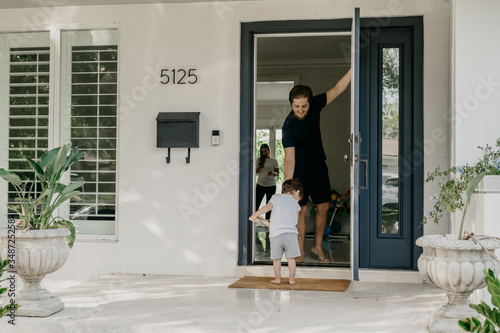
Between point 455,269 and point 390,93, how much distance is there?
238cm

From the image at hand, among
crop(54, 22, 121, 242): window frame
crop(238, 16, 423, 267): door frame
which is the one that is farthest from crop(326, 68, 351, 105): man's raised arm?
crop(54, 22, 121, 242): window frame

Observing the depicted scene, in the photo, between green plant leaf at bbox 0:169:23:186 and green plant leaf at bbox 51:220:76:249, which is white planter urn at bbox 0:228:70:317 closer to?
green plant leaf at bbox 51:220:76:249

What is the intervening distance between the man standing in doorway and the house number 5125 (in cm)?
98

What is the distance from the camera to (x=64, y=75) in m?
5.99

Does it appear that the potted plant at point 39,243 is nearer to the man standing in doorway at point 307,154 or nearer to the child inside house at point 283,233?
the child inside house at point 283,233

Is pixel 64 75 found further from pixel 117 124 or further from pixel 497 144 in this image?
pixel 497 144

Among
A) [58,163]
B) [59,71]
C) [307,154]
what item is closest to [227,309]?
[58,163]

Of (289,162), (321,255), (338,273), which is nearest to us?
(338,273)

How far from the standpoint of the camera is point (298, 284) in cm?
518

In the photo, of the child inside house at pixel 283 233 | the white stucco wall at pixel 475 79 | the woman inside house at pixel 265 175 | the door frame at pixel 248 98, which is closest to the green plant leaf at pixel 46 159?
the child inside house at pixel 283 233

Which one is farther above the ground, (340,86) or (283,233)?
(340,86)

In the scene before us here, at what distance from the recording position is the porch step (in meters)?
5.41

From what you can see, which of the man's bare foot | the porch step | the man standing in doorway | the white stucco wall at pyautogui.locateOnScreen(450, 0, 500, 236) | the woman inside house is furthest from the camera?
the woman inside house

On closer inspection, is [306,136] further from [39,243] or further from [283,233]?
[39,243]
